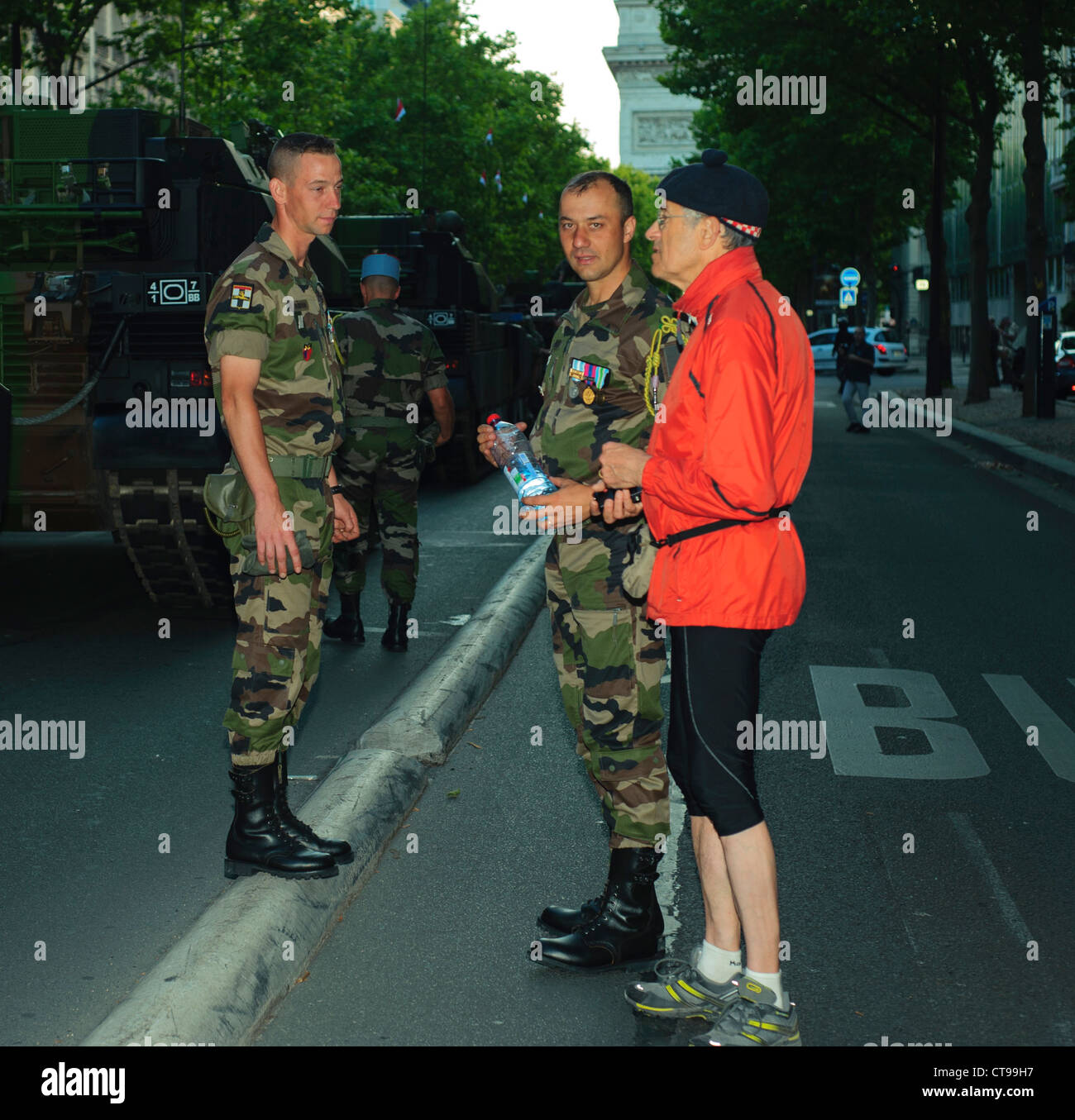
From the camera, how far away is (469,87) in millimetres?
53125

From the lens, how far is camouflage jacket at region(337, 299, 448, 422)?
8500mm

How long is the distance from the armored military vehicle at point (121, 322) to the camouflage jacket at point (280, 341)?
3707mm

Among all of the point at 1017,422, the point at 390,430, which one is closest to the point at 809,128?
the point at 1017,422

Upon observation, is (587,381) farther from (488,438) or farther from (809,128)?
(809,128)

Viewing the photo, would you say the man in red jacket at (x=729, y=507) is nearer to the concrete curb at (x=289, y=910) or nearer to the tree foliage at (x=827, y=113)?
the concrete curb at (x=289, y=910)

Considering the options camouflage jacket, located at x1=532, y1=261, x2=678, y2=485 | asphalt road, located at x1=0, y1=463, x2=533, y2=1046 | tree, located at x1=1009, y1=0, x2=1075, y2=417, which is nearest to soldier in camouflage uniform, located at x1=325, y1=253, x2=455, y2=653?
asphalt road, located at x1=0, y1=463, x2=533, y2=1046

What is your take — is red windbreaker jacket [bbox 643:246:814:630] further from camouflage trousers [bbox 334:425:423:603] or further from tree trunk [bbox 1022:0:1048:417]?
tree trunk [bbox 1022:0:1048:417]

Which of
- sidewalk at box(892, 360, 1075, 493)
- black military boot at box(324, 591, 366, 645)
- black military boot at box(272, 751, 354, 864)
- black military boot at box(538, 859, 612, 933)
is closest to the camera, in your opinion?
black military boot at box(538, 859, 612, 933)

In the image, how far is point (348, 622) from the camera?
875 cm

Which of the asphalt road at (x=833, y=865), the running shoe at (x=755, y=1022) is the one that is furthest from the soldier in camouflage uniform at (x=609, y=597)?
the running shoe at (x=755, y=1022)

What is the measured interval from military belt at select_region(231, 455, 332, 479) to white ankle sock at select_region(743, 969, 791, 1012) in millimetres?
1952

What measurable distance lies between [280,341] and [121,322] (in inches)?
161
